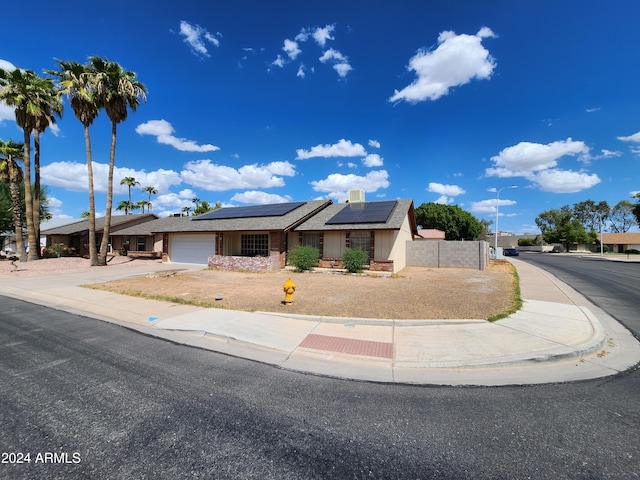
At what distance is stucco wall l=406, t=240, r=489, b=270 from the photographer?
67.2 feet

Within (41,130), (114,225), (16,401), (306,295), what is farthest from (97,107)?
(16,401)

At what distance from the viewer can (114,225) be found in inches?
1190

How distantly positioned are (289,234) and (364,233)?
5604 mm

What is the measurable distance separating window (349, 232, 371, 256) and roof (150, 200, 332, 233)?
13.3ft

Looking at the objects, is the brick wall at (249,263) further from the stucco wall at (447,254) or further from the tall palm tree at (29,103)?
the tall palm tree at (29,103)

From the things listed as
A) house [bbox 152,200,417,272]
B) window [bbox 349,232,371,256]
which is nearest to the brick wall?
house [bbox 152,200,417,272]

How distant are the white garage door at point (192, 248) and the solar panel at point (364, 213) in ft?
32.3

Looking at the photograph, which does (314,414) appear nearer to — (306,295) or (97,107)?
(306,295)

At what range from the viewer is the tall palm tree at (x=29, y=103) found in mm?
19766

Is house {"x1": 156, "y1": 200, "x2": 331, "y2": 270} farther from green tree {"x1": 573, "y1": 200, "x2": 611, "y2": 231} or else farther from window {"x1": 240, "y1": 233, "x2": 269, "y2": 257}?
green tree {"x1": 573, "y1": 200, "x2": 611, "y2": 231}

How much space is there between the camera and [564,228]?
223 feet

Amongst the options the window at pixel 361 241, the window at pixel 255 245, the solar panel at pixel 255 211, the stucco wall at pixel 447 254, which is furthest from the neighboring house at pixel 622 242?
the window at pixel 255 245

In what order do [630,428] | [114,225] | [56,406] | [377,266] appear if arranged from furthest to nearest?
[114,225] < [377,266] < [56,406] < [630,428]

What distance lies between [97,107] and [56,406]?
74.8 ft
